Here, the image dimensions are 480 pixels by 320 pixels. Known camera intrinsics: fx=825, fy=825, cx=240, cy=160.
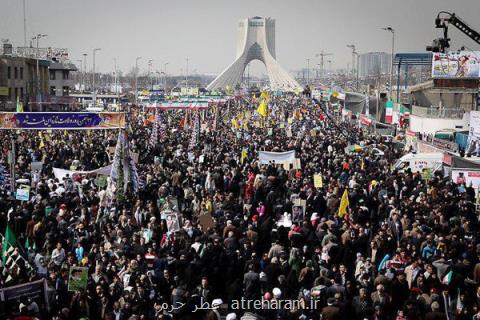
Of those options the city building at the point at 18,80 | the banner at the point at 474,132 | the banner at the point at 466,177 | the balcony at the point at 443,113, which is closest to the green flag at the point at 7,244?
the banner at the point at 466,177

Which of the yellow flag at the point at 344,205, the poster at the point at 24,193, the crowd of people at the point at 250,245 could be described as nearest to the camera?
the crowd of people at the point at 250,245

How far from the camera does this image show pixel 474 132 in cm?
2647

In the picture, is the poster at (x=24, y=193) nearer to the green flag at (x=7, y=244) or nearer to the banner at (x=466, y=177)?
the green flag at (x=7, y=244)

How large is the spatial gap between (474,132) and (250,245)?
1601 centimetres

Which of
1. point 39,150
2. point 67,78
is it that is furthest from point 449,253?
point 67,78

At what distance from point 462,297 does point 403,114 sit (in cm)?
3721

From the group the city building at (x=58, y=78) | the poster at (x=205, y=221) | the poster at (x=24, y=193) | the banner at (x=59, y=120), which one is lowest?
the poster at (x=205, y=221)

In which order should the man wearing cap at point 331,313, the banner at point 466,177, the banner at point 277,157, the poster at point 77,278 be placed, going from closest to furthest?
the man wearing cap at point 331,313 → the poster at point 77,278 → the banner at point 466,177 → the banner at point 277,157

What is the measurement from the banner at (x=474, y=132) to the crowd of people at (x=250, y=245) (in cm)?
565

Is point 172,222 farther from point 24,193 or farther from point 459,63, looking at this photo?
point 459,63

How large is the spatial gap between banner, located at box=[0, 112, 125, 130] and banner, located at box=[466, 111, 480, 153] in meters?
11.0

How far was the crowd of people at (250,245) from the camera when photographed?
991 cm

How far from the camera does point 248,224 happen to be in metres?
14.5

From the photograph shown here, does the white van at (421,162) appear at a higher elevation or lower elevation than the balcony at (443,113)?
lower
